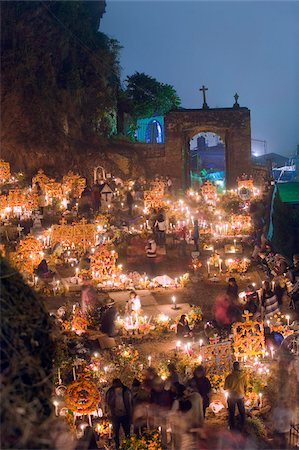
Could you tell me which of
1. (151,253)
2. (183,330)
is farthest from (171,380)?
(151,253)

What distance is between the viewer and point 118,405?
7.59m

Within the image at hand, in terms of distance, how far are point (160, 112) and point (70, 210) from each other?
24673mm

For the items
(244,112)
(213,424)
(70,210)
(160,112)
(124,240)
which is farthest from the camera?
(160,112)

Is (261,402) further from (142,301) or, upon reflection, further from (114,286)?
(114,286)

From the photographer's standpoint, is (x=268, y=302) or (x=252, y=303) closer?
(x=268, y=302)

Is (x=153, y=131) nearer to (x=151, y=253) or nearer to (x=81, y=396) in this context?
(x=151, y=253)

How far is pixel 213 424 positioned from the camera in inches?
332

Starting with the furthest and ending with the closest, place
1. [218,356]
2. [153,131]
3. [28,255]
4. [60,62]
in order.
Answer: [153,131] < [60,62] < [28,255] < [218,356]

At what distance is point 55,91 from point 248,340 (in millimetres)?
24441

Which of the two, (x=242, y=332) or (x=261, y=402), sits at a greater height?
(x=242, y=332)

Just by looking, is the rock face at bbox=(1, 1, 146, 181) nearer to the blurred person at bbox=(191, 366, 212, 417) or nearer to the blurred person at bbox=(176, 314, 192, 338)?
the blurred person at bbox=(176, 314, 192, 338)

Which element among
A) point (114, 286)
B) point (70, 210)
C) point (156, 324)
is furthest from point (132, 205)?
point (156, 324)

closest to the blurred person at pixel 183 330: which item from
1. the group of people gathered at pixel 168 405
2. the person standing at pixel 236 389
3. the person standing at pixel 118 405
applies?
the group of people gathered at pixel 168 405

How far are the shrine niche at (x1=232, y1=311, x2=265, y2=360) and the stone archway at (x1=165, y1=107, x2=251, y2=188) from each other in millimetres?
26563
